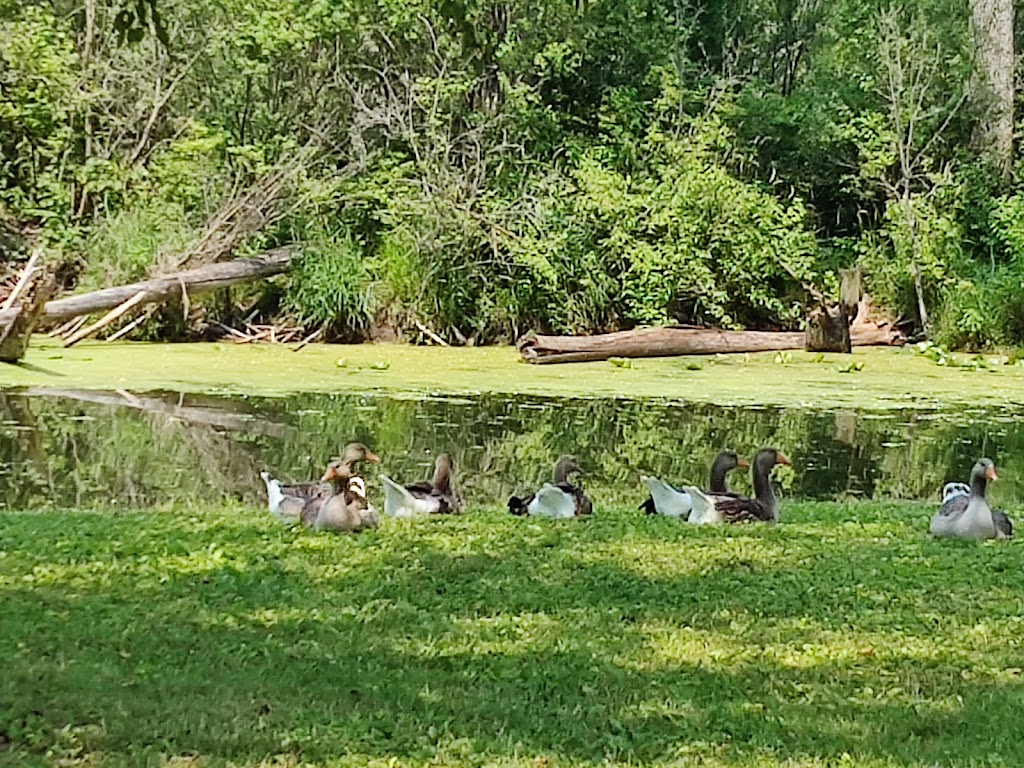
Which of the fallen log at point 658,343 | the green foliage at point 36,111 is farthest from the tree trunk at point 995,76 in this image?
the green foliage at point 36,111

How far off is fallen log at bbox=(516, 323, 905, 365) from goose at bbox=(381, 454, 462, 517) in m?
9.68

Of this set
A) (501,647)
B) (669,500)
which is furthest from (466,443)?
(501,647)

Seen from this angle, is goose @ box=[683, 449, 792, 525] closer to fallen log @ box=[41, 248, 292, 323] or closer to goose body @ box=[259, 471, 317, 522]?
goose body @ box=[259, 471, 317, 522]

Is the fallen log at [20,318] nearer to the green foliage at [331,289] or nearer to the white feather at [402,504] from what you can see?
the green foliage at [331,289]

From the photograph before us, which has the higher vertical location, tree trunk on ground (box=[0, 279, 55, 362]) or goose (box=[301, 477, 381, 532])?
tree trunk on ground (box=[0, 279, 55, 362])

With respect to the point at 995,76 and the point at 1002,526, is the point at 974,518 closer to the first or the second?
the point at 1002,526

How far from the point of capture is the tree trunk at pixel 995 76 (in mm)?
24141

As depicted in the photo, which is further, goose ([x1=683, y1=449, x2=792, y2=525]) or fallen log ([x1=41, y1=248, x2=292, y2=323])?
fallen log ([x1=41, y1=248, x2=292, y2=323])

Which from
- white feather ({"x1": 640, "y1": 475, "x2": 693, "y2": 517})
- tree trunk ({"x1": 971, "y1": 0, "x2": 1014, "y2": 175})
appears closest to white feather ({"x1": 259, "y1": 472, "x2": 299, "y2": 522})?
white feather ({"x1": 640, "y1": 475, "x2": 693, "y2": 517})

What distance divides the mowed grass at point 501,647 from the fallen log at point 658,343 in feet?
36.3

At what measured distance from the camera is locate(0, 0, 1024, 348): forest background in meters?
21.7

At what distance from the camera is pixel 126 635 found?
17.2ft

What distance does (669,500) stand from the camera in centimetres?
891

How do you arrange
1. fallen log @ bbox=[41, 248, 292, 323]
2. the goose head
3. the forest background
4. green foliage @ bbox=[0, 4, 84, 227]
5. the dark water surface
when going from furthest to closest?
green foliage @ bbox=[0, 4, 84, 227]
the forest background
fallen log @ bbox=[41, 248, 292, 323]
the dark water surface
the goose head
